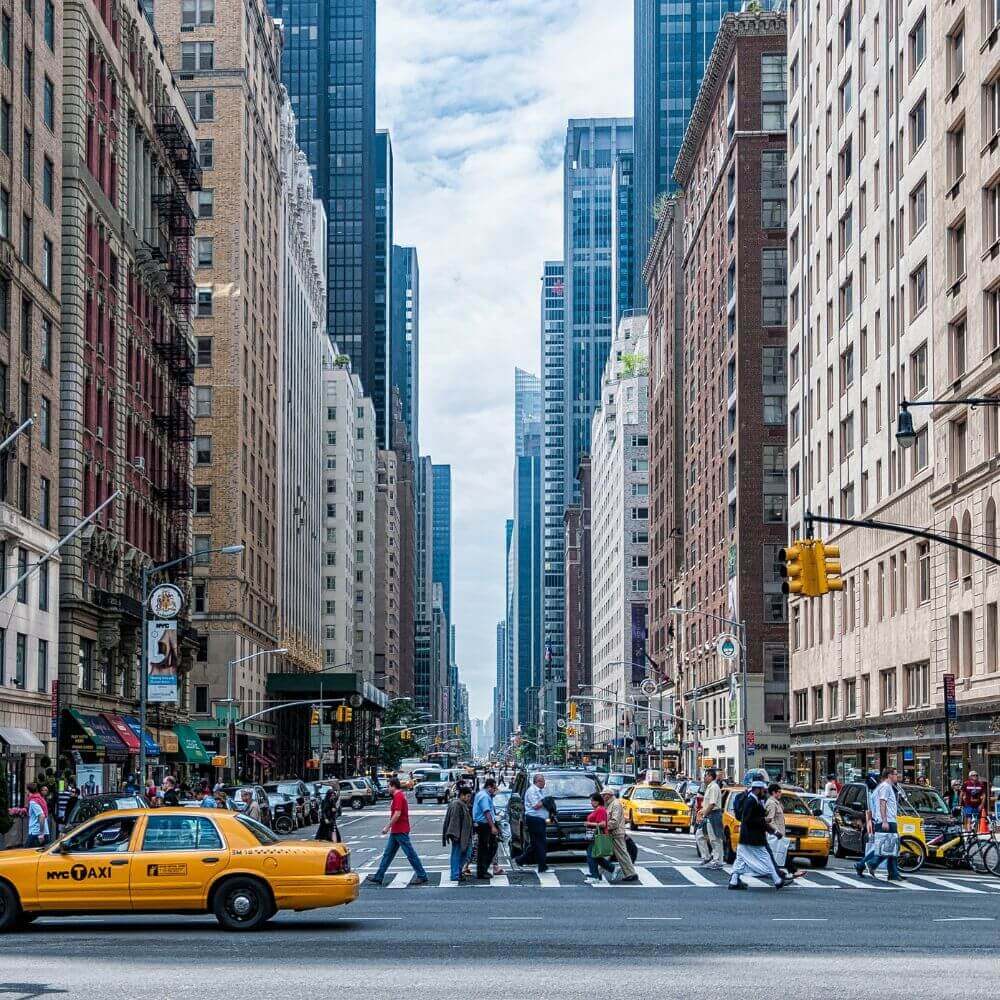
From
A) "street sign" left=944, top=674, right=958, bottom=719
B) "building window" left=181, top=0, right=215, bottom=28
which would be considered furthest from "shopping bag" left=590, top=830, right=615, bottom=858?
"building window" left=181, top=0, right=215, bottom=28

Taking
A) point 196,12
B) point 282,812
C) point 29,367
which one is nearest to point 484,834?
point 282,812

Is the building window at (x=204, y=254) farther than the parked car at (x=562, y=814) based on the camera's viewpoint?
Yes

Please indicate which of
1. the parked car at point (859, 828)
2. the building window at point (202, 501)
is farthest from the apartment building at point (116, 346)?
the parked car at point (859, 828)

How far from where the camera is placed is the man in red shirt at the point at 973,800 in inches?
1654

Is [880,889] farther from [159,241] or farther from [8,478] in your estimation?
[159,241]

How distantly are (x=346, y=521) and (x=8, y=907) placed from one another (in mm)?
146617

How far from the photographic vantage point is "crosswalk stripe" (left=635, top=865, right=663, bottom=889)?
29578 millimetres

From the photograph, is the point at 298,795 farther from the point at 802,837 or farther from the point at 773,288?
the point at 773,288

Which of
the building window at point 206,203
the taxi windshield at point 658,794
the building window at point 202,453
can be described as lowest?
the taxi windshield at point 658,794

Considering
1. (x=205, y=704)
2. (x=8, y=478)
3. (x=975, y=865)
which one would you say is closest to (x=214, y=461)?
(x=205, y=704)

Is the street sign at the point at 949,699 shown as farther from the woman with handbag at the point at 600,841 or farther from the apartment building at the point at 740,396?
the apartment building at the point at 740,396

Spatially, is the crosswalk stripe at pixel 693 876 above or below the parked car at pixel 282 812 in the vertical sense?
above

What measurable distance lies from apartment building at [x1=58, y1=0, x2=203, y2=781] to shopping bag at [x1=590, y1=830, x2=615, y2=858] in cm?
3102

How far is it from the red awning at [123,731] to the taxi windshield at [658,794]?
20.2m
